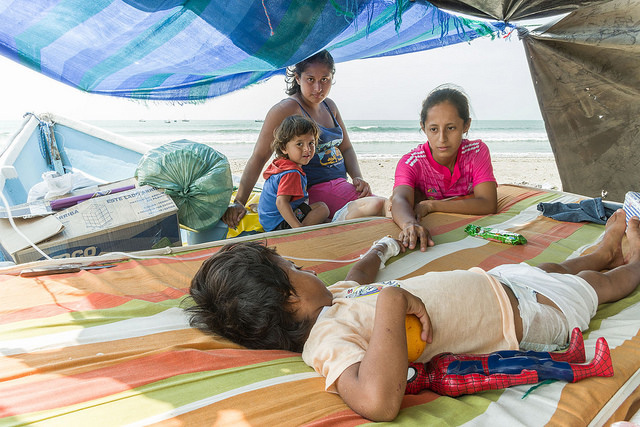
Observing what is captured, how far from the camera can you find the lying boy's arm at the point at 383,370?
2.88ft

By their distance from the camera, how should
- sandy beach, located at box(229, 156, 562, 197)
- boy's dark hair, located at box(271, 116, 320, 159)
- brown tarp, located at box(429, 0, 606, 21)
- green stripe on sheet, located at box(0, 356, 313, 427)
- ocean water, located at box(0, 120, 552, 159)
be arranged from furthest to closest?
1. ocean water, located at box(0, 120, 552, 159)
2. sandy beach, located at box(229, 156, 562, 197)
3. boy's dark hair, located at box(271, 116, 320, 159)
4. brown tarp, located at box(429, 0, 606, 21)
5. green stripe on sheet, located at box(0, 356, 313, 427)

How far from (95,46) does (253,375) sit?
2.18m

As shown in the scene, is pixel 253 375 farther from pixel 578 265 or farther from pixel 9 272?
pixel 578 265

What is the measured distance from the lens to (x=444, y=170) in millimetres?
2625

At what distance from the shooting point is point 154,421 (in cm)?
85

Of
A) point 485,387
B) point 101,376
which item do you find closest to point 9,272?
point 101,376

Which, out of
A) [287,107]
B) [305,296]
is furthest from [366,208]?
[305,296]

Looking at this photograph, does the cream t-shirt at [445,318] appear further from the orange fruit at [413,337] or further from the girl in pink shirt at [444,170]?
the girl in pink shirt at [444,170]

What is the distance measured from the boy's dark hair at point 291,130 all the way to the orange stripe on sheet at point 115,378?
1.87 m

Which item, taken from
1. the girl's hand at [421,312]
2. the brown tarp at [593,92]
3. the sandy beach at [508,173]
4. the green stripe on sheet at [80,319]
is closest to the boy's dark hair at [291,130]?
the green stripe on sheet at [80,319]

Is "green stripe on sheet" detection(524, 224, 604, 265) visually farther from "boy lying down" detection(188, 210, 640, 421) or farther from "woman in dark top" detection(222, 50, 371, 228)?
"woman in dark top" detection(222, 50, 371, 228)

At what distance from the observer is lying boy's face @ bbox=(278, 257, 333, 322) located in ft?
4.03

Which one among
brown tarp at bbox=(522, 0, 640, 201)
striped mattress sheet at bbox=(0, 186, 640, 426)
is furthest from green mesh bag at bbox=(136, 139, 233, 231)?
brown tarp at bbox=(522, 0, 640, 201)

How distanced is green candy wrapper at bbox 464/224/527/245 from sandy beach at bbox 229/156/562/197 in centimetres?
428
